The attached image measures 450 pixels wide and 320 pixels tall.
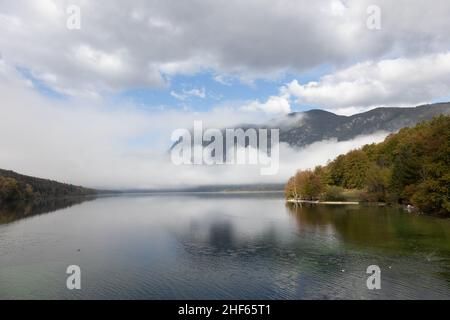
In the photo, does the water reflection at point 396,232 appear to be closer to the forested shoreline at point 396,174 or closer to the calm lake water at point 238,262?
the calm lake water at point 238,262

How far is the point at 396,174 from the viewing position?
380 feet

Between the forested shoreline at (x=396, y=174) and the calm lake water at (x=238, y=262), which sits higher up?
the forested shoreline at (x=396, y=174)

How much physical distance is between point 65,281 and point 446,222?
229ft

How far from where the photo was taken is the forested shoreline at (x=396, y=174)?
267 ft

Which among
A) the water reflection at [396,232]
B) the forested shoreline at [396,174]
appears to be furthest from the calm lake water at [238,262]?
the forested shoreline at [396,174]

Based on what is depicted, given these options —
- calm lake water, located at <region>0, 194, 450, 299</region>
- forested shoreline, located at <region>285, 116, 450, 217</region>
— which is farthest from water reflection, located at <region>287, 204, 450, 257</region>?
forested shoreline, located at <region>285, 116, 450, 217</region>

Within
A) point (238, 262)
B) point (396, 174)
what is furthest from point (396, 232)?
point (396, 174)

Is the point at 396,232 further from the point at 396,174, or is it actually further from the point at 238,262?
the point at 396,174
